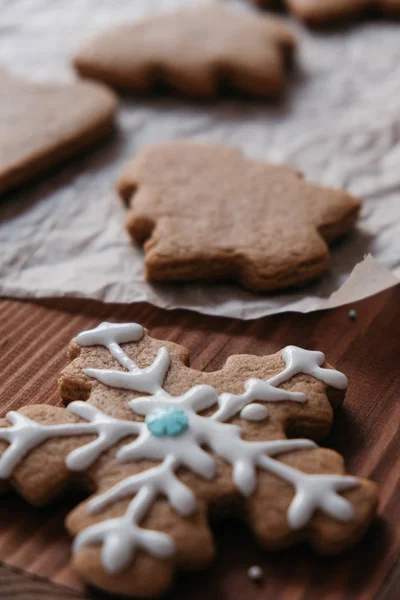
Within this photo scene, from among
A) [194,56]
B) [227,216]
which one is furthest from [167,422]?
[194,56]

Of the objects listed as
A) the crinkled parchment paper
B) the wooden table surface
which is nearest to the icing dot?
the wooden table surface

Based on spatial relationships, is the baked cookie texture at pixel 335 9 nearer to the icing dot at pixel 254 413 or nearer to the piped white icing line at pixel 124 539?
the icing dot at pixel 254 413

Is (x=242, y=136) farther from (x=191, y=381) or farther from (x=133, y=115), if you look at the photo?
(x=191, y=381)

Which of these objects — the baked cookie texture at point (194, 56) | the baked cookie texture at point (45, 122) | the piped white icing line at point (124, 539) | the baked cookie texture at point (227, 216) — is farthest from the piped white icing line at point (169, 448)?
the baked cookie texture at point (194, 56)

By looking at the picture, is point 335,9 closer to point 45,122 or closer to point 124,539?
point 45,122

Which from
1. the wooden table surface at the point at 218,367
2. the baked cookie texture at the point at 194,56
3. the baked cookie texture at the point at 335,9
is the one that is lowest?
the wooden table surface at the point at 218,367

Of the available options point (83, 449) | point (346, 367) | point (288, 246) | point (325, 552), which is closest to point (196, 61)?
point (288, 246)
